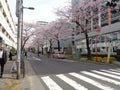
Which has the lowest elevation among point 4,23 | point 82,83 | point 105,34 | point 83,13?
point 82,83

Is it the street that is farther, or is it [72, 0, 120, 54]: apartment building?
[72, 0, 120, 54]: apartment building

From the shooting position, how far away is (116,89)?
33.1 ft

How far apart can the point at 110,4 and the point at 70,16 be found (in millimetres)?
38354

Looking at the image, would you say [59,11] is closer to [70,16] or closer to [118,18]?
[70,16]

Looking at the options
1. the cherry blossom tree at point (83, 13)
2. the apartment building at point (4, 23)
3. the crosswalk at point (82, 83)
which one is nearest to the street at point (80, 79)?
the crosswalk at point (82, 83)

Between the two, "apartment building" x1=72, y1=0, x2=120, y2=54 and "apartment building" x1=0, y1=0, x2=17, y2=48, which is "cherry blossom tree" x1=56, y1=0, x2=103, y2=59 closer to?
"apartment building" x1=72, y1=0, x2=120, y2=54

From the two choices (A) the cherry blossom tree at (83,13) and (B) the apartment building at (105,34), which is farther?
(B) the apartment building at (105,34)

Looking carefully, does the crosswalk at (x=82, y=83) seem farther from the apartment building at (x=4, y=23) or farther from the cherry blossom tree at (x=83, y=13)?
the cherry blossom tree at (x=83, y=13)

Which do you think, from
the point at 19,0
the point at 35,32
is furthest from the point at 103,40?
the point at 19,0

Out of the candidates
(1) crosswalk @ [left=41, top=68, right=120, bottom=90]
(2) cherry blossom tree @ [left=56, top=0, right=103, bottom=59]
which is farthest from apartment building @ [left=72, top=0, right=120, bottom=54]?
(1) crosswalk @ [left=41, top=68, right=120, bottom=90]

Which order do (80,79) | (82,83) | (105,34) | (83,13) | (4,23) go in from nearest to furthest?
(82,83) < (80,79) < (83,13) < (4,23) < (105,34)

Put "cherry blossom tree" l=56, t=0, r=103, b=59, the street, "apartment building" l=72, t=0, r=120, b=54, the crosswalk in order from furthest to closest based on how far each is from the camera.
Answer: "apartment building" l=72, t=0, r=120, b=54
"cherry blossom tree" l=56, t=0, r=103, b=59
the street
the crosswalk

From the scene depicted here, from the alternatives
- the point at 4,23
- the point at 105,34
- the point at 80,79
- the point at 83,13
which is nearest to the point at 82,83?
the point at 80,79

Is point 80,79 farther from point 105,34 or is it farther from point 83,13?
point 105,34
